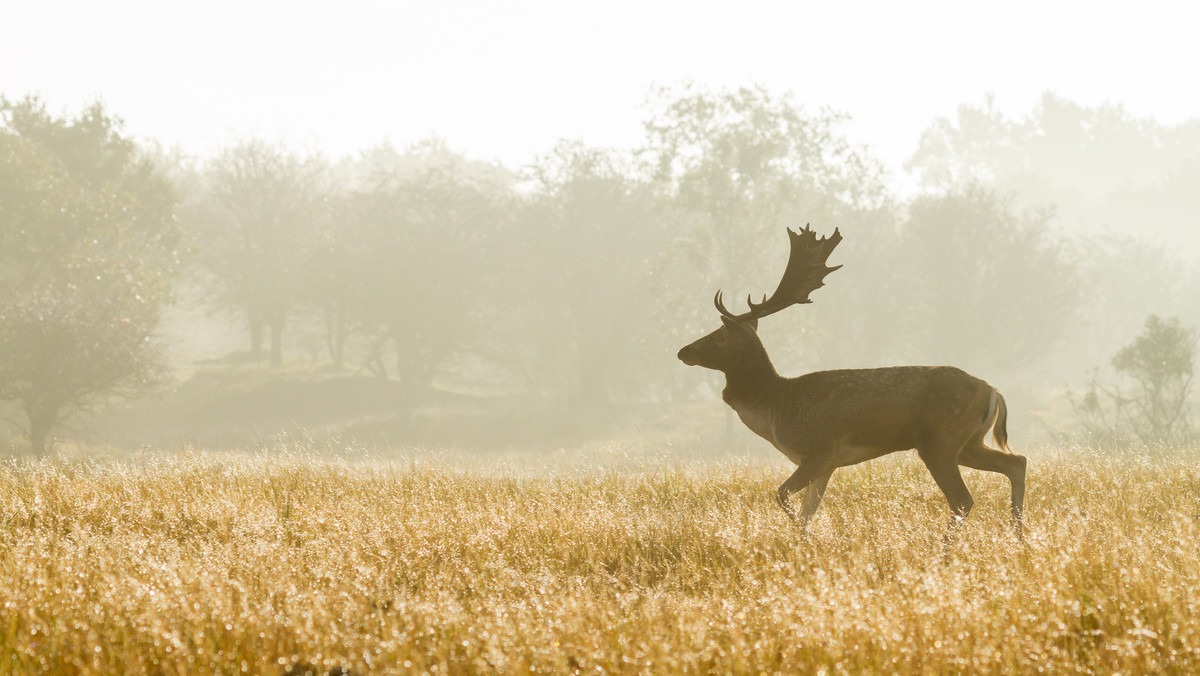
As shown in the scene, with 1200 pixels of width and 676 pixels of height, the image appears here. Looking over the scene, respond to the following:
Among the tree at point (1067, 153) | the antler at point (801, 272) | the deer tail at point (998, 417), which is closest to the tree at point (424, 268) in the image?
the antler at point (801, 272)

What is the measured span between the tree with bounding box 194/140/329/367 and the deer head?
3645 centimetres

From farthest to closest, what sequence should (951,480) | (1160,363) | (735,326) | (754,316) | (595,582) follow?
(1160,363) → (754,316) → (735,326) → (951,480) → (595,582)

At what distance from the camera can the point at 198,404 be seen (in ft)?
123

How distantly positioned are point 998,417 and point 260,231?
1730 inches

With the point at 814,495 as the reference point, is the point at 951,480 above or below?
above

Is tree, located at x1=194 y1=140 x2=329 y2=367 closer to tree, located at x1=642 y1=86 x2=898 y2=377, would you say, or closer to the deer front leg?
tree, located at x1=642 y1=86 x2=898 y2=377

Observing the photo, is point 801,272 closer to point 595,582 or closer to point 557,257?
point 595,582

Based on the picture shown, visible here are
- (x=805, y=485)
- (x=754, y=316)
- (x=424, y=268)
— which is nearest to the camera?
(x=805, y=485)

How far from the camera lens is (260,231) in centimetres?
4609

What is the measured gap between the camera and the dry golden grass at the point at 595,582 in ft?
13.5

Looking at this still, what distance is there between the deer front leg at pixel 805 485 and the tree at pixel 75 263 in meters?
25.8

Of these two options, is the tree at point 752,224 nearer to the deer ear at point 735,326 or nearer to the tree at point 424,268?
the tree at point 424,268

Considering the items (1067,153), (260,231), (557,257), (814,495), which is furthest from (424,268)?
(1067,153)

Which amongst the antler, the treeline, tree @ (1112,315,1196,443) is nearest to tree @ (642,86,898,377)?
the treeline
